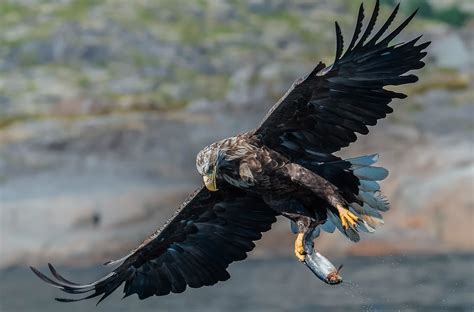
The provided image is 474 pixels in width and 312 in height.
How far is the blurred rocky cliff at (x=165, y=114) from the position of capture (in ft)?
96.3

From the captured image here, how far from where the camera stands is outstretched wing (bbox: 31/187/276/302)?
11.4 metres

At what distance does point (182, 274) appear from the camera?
469 inches

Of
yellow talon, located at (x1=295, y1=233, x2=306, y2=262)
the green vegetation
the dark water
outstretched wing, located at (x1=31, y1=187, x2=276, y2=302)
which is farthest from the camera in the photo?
the green vegetation

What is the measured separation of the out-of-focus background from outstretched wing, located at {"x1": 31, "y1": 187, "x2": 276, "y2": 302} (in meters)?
8.86

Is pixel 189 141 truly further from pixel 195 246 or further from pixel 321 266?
pixel 321 266

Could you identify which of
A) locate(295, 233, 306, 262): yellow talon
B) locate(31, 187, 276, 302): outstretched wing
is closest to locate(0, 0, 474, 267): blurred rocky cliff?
locate(31, 187, 276, 302): outstretched wing

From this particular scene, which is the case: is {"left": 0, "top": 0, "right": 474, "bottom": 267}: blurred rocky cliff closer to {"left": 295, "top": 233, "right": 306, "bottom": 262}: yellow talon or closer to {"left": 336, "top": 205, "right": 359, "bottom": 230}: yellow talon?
{"left": 336, "top": 205, "right": 359, "bottom": 230}: yellow talon

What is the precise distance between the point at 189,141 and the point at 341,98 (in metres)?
22.8

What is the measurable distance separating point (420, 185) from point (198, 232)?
17863 millimetres

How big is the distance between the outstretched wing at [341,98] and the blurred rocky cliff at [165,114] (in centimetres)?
1753

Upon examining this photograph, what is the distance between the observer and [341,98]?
1030 cm

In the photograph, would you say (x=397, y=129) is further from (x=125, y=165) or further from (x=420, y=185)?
(x=125, y=165)

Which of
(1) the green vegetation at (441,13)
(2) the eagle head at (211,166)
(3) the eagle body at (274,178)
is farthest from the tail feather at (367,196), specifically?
(1) the green vegetation at (441,13)

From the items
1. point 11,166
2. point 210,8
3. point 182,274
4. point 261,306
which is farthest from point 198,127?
point 182,274
